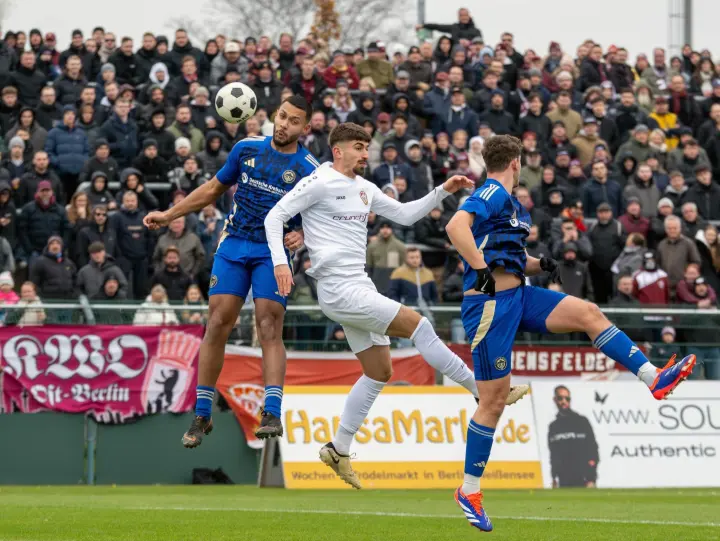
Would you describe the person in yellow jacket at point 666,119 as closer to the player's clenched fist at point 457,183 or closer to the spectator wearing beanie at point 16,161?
the spectator wearing beanie at point 16,161

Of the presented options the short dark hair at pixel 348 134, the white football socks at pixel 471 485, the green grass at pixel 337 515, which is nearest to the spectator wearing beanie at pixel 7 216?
the green grass at pixel 337 515

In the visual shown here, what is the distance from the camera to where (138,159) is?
2102 centimetres

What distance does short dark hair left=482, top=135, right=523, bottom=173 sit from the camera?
9617mm

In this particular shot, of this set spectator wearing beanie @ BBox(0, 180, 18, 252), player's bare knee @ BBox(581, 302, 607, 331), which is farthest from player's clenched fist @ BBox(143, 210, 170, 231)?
spectator wearing beanie @ BBox(0, 180, 18, 252)

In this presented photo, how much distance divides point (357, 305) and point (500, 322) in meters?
1.12

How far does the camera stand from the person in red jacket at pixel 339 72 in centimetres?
2345

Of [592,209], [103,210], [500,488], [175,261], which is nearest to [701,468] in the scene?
[500,488]

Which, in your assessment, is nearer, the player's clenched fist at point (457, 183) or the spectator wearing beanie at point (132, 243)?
the player's clenched fist at point (457, 183)

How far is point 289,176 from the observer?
33.8 feet

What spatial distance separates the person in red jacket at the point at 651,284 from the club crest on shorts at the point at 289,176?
10289mm

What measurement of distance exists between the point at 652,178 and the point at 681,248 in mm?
2211

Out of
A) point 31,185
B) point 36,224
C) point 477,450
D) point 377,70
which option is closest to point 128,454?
point 36,224

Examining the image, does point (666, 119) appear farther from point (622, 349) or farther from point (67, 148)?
point (622, 349)

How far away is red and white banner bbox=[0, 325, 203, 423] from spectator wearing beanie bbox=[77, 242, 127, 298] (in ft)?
3.29
